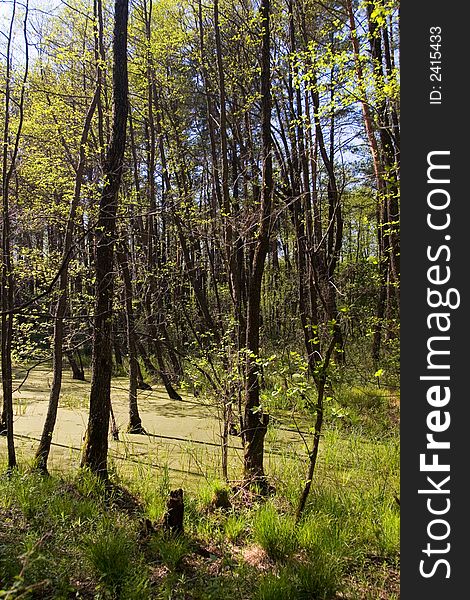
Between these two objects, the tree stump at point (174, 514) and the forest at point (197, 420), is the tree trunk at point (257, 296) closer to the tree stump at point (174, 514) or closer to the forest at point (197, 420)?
the forest at point (197, 420)

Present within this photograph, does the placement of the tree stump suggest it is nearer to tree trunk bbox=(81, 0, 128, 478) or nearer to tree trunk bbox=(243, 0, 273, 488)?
tree trunk bbox=(243, 0, 273, 488)

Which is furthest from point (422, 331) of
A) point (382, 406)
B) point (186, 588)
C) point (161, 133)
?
point (161, 133)

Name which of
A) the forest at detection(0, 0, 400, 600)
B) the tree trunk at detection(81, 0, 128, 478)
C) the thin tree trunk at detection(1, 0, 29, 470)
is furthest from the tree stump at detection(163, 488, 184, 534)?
the thin tree trunk at detection(1, 0, 29, 470)

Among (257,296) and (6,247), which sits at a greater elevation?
(6,247)

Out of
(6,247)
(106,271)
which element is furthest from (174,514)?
(6,247)

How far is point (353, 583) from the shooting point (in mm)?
2887

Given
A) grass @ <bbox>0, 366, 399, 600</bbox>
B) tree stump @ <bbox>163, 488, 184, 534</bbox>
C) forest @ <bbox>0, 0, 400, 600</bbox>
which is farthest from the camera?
tree stump @ <bbox>163, 488, 184, 534</bbox>

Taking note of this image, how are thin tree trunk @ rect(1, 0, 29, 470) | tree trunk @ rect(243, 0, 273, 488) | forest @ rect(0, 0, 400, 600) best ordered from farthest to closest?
1. thin tree trunk @ rect(1, 0, 29, 470)
2. tree trunk @ rect(243, 0, 273, 488)
3. forest @ rect(0, 0, 400, 600)

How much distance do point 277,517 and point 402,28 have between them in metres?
3.14

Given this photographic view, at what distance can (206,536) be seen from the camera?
11.4 feet

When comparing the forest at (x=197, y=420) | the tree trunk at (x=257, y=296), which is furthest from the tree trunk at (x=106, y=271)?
the tree trunk at (x=257, y=296)

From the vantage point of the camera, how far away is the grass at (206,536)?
2.75 meters

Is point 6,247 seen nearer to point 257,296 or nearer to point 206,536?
point 257,296

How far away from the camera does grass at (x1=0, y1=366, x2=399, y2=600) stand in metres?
2.75
